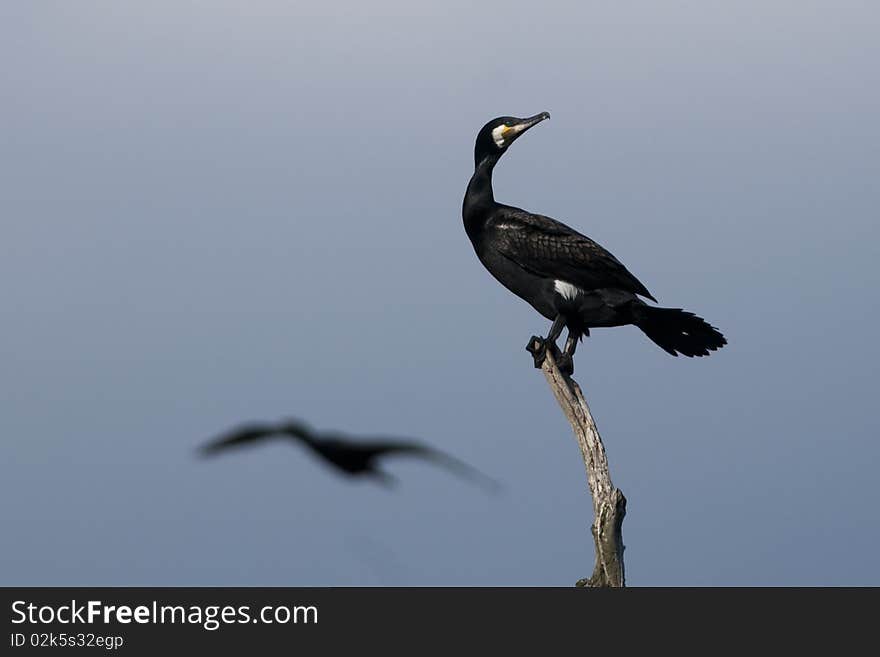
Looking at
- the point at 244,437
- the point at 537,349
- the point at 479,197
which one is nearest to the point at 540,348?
the point at 537,349

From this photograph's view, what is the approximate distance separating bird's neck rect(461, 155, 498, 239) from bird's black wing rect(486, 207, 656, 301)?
28cm

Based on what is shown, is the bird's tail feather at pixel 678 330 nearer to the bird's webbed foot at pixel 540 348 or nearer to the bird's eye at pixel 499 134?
the bird's webbed foot at pixel 540 348

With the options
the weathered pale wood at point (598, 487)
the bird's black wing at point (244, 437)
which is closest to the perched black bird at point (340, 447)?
the bird's black wing at point (244, 437)

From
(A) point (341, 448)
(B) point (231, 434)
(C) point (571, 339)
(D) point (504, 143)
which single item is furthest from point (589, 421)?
(B) point (231, 434)

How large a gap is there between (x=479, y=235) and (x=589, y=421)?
1.89 metres

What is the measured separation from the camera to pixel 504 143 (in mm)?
9578

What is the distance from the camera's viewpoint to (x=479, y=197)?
949 cm

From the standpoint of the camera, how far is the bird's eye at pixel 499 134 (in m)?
9.56

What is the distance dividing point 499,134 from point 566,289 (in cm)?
164

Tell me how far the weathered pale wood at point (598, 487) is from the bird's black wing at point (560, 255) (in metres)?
0.67

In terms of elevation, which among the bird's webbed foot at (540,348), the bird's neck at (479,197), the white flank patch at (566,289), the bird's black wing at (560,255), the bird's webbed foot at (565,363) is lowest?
the bird's webbed foot at (565,363)

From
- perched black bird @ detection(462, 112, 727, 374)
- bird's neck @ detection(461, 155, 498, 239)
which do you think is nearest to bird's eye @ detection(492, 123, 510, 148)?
bird's neck @ detection(461, 155, 498, 239)

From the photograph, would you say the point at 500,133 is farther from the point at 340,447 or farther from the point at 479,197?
the point at 340,447
